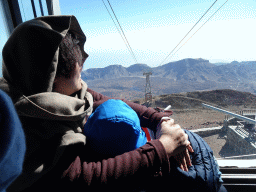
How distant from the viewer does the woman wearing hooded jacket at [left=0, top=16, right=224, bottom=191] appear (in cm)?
48

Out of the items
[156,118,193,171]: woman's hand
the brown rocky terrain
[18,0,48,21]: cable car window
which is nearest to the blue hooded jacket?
[156,118,193,171]: woman's hand

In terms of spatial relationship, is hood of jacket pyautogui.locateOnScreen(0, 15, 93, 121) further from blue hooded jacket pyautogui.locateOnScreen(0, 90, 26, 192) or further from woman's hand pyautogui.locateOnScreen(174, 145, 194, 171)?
woman's hand pyautogui.locateOnScreen(174, 145, 194, 171)

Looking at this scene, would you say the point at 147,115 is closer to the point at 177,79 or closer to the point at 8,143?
the point at 8,143

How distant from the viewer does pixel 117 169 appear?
1.71 feet

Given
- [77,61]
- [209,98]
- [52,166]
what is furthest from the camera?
[209,98]

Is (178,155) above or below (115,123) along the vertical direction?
below

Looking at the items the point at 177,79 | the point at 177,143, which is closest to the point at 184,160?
the point at 177,143

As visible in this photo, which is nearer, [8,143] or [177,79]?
[8,143]

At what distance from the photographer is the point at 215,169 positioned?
710 mm

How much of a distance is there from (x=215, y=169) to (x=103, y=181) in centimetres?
48

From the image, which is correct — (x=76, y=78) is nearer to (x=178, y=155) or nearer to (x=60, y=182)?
(x=60, y=182)

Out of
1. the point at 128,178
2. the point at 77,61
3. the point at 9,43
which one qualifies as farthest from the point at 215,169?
the point at 9,43

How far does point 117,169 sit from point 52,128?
0.23 meters

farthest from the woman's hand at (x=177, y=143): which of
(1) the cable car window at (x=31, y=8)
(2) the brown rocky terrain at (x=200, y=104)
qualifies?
(2) the brown rocky terrain at (x=200, y=104)
